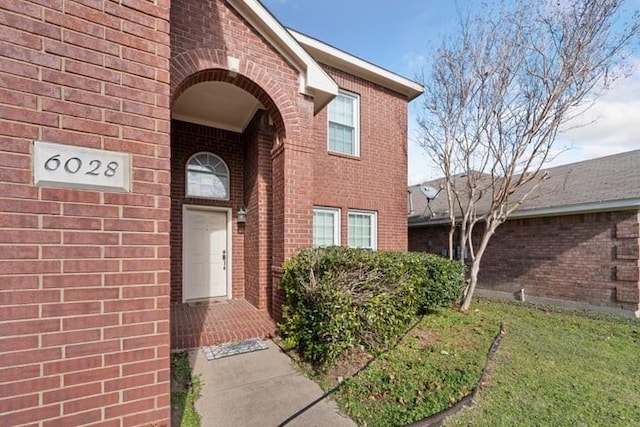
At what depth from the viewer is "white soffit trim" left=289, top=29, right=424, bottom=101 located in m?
7.27

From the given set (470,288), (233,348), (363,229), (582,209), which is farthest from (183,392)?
(582,209)

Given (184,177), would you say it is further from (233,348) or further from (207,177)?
(233,348)

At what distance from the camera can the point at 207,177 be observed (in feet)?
22.6

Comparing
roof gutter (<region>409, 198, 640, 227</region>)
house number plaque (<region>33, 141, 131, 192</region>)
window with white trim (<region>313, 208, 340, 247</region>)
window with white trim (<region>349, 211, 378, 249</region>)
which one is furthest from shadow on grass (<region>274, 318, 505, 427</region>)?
roof gutter (<region>409, 198, 640, 227</region>)

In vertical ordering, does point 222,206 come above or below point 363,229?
above

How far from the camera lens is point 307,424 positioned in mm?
2750

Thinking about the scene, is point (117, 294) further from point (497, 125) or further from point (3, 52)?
point (497, 125)

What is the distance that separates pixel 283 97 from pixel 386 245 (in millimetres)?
5259

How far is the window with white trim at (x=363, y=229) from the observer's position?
26.8 feet

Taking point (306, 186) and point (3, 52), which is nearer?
point (3, 52)

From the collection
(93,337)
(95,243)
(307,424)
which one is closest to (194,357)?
(307,424)

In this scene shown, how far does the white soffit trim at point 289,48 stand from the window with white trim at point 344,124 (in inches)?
95.5

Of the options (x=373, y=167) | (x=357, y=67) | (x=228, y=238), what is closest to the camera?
(x=228, y=238)

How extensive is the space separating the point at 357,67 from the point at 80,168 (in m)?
7.59
